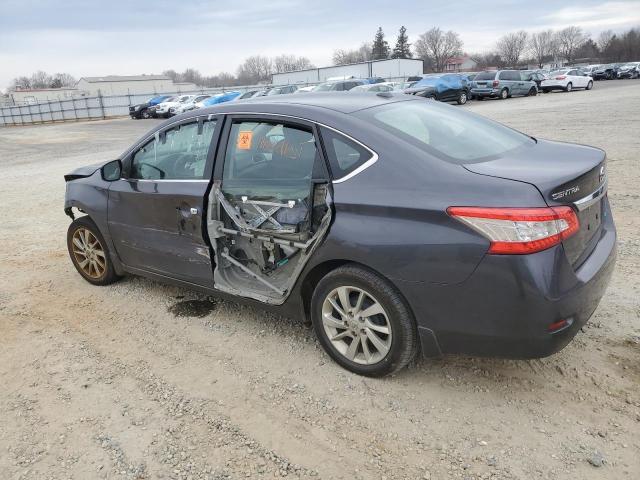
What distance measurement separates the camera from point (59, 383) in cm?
329

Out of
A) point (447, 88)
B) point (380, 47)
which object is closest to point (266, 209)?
point (447, 88)

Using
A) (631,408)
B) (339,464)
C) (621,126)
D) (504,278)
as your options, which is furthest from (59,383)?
→ (621,126)

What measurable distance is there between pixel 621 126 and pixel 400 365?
499 inches

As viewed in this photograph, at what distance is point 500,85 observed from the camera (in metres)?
29.4

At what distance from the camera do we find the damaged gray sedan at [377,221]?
248cm

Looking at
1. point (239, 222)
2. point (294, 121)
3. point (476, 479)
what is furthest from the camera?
point (239, 222)

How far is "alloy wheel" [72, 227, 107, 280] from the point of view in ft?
15.5

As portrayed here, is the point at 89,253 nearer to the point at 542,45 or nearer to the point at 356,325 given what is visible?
the point at 356,325

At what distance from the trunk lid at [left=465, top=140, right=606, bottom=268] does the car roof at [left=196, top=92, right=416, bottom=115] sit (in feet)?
3.08

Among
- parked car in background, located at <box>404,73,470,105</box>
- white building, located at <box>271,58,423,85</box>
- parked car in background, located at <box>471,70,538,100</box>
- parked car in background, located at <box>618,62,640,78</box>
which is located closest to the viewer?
parked car in background, located at <box>404,73,470,105</box>

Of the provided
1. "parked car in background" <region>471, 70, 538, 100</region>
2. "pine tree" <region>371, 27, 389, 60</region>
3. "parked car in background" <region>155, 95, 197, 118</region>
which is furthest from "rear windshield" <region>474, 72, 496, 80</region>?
"pine tree" <region>371, 27, 389, 60</region>

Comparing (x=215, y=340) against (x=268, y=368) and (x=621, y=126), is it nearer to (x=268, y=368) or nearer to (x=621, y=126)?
(x=268, y=368)

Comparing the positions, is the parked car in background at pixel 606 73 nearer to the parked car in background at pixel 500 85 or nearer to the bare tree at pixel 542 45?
the parked car in background at pixel 500 85

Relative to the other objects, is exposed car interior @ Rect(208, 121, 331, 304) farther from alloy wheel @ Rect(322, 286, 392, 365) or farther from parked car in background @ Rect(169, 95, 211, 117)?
parked car in background @ Rect(169, 95, 211, 117)
